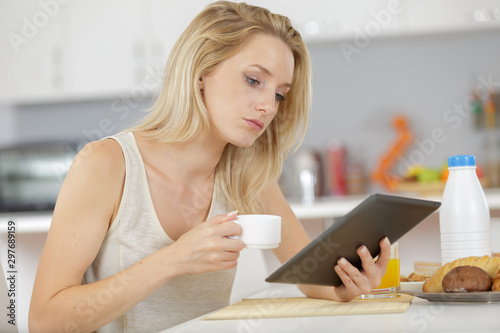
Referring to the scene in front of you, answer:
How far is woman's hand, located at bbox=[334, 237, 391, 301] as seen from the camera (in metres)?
1.04

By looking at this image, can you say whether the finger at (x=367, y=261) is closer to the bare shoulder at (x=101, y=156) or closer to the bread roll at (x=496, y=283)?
the bread roll at (x=496, y=283)

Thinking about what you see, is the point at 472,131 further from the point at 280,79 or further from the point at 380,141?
the point at 280,79

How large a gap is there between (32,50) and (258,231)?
2.98 m

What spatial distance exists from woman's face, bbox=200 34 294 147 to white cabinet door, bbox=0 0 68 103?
242 centimetres

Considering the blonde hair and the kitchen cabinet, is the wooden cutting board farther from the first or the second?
the kitchen cabinet

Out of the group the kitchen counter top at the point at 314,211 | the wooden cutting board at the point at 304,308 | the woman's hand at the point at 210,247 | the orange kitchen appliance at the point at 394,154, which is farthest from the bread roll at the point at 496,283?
the orange kitchen appliance at the point at 394,154

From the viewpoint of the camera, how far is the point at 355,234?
96cm

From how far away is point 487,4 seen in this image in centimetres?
320

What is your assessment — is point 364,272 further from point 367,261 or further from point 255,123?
point 255,123

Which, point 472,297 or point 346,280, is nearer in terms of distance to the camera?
point 472,297

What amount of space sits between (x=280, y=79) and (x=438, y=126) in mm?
2350

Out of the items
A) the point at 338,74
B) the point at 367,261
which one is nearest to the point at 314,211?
the point at 338,74

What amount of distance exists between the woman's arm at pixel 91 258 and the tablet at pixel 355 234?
10 cm

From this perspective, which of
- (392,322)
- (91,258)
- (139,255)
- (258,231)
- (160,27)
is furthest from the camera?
(160,27)
